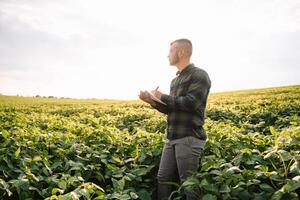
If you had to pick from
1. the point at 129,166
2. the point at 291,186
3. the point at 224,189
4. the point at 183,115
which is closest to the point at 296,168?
the point at 291,186

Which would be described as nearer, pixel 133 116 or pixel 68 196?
pixel 68 196

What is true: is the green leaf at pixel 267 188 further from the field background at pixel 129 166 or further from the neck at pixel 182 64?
the neck at pixel 182 64

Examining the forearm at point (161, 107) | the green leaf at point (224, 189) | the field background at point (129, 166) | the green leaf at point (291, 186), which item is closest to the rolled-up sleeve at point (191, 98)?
the forearm at point (161, 107)

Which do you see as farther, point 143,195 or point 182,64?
point 182,64

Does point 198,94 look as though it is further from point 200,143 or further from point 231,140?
point 231,140

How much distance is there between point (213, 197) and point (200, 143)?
958mm

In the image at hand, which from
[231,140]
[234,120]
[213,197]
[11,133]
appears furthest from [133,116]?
[213,197]

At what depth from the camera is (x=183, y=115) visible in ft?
13.9

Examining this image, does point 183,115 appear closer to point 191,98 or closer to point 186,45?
point 191,98

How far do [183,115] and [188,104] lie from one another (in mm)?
229

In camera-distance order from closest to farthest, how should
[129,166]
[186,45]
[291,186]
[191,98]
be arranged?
[291,186] < [191,98] < [186,45] < [129,166]

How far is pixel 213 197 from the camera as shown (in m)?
3.36

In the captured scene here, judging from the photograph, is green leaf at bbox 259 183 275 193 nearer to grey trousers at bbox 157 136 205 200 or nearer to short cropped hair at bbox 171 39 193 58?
grey trousers at bbox 157 136 205 200

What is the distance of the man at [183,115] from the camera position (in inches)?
162
